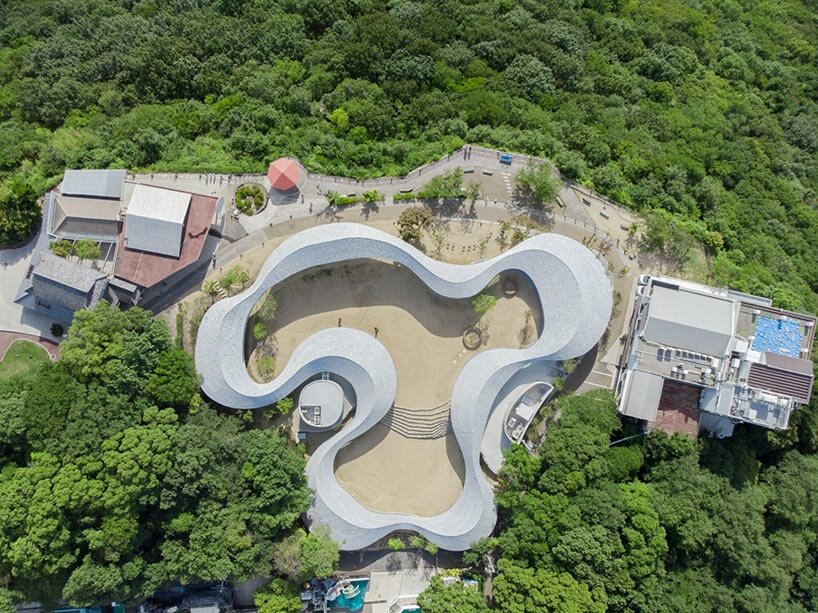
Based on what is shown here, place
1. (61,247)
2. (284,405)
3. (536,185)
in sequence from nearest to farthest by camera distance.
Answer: (284,405) → (61,247) → (536,185)

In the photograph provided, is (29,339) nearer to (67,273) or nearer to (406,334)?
(67,273)

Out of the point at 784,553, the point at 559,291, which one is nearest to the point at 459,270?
the point at 559,291

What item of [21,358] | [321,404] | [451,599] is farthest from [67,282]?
[451,599]

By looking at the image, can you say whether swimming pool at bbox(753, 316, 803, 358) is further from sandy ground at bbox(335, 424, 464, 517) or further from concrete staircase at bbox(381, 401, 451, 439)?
sandy ground at bbox(335, 424, 464, 517)

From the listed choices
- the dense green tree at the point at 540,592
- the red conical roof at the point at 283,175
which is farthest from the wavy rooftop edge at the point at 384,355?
the red conical roof at the point at 283,175

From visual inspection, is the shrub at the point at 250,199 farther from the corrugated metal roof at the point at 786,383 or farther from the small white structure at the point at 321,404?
the corrugated metal roof at the point at 786,383

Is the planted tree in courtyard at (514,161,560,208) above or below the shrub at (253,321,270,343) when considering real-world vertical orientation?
above

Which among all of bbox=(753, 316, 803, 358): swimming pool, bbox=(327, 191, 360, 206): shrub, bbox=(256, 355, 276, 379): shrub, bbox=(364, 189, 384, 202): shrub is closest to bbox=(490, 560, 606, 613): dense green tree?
bbox=(753, 316, 803, 358): swimming pool
